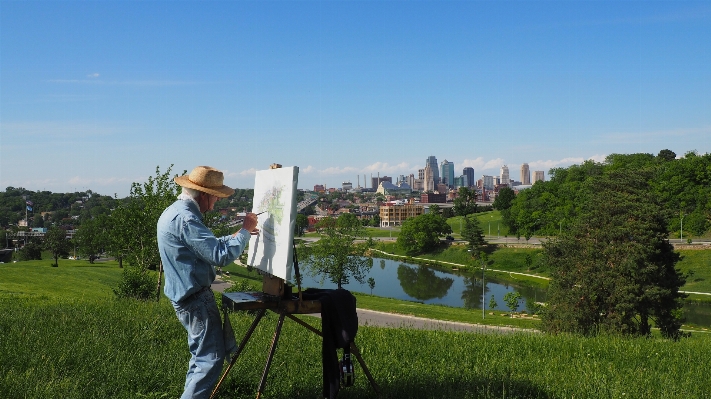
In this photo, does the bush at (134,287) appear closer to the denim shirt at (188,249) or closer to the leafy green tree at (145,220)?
the leafy green tree at (145,220)

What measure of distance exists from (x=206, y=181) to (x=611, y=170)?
3021 inches

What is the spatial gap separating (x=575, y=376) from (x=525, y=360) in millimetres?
863

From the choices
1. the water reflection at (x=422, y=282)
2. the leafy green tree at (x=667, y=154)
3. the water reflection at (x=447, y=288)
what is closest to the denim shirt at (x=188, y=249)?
the water reflection at (x=447, y=288)

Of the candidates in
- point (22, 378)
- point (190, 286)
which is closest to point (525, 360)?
point (190, 286)

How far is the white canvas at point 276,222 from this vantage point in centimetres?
451

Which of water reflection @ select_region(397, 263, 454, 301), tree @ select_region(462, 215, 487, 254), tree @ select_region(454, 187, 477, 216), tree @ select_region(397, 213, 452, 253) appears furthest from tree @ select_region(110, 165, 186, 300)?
tree @ select_region(454, 187, 477, 216)

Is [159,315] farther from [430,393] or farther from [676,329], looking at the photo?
[676,329]

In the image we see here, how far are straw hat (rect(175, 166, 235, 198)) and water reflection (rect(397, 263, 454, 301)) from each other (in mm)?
47566

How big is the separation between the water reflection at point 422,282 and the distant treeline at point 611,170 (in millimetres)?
15059

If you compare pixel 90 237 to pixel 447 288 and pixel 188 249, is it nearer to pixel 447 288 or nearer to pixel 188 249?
pixel 447 288

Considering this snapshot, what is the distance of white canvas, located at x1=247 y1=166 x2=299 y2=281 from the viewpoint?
451cm

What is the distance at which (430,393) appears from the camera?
5.12 meters

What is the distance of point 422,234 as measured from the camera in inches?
3290

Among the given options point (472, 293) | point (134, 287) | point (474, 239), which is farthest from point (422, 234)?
point (134, 287)
